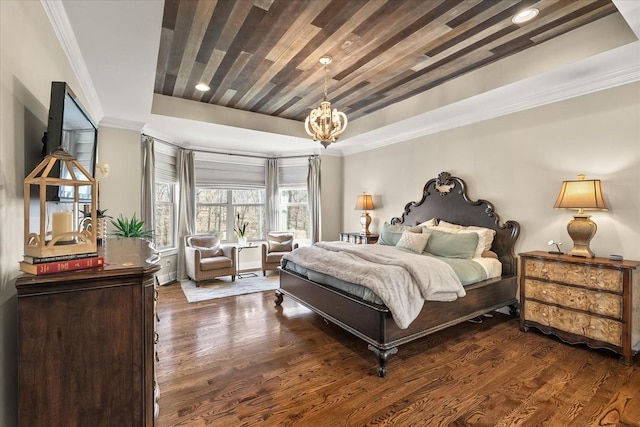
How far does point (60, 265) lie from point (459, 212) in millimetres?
4408

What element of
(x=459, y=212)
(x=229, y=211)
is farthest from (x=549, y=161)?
(x=229, y=211)

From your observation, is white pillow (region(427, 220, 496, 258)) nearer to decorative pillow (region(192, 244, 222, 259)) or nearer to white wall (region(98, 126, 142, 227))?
decorative pillow (region(192, 244, 222, 259))

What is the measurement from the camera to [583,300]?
9.30 ft

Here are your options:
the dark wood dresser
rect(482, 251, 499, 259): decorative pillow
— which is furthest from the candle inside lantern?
rect(482, 251, 499, 259): decorative pillow

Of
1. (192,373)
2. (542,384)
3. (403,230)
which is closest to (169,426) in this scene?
(192,373)

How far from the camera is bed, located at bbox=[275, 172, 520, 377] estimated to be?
258cm

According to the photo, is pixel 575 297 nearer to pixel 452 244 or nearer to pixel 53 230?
pixel 452 244

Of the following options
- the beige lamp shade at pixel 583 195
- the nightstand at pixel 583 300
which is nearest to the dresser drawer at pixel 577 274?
the nightstand at pixel 583 300

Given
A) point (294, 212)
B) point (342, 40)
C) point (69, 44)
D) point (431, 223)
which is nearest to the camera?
point (69, 44)

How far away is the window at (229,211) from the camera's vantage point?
627 cm

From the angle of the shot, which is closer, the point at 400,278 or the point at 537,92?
the point at 400,278

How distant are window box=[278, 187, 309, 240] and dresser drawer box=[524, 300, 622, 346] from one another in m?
4.57

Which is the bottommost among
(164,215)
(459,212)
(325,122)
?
(164,215)

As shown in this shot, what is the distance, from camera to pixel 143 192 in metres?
4.78
